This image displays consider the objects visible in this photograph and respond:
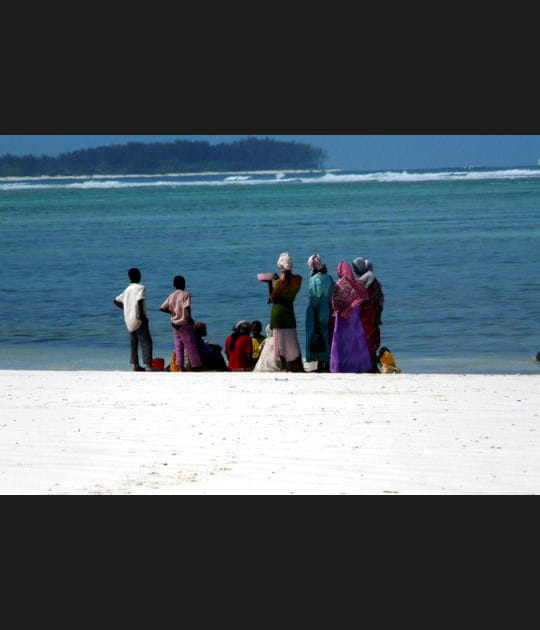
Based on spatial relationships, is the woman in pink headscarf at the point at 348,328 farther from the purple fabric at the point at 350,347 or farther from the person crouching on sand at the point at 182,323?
the person crouching on sand at the point at 182,323

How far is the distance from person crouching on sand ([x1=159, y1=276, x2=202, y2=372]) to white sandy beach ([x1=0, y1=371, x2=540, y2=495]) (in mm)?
701

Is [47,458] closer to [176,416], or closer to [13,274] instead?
[176,416]

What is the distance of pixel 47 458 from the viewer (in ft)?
31.7

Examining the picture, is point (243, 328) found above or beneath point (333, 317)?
beneath

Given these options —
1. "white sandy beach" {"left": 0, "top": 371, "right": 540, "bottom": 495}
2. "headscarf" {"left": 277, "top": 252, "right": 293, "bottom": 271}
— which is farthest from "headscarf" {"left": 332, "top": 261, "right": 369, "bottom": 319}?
"white sandy beach" {"left": 0, "top": 371, "right": 540, "bottom": 495}

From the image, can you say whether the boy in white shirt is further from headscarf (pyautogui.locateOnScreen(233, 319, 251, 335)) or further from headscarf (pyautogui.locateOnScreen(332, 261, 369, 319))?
headscarf (pyautogui.locateOnScreen(332, 261, 369, 319))

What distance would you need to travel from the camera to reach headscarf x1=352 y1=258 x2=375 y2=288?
14.1 m

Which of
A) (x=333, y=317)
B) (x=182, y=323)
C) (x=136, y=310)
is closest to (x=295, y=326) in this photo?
(x=333, y=317)

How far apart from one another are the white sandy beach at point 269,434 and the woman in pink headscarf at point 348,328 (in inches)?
24.5

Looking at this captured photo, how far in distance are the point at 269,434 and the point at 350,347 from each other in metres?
3.94

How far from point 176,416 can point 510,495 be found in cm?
365

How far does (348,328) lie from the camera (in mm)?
14141

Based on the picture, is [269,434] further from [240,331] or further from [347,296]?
[240,331]

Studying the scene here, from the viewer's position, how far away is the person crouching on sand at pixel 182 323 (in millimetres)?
14117
